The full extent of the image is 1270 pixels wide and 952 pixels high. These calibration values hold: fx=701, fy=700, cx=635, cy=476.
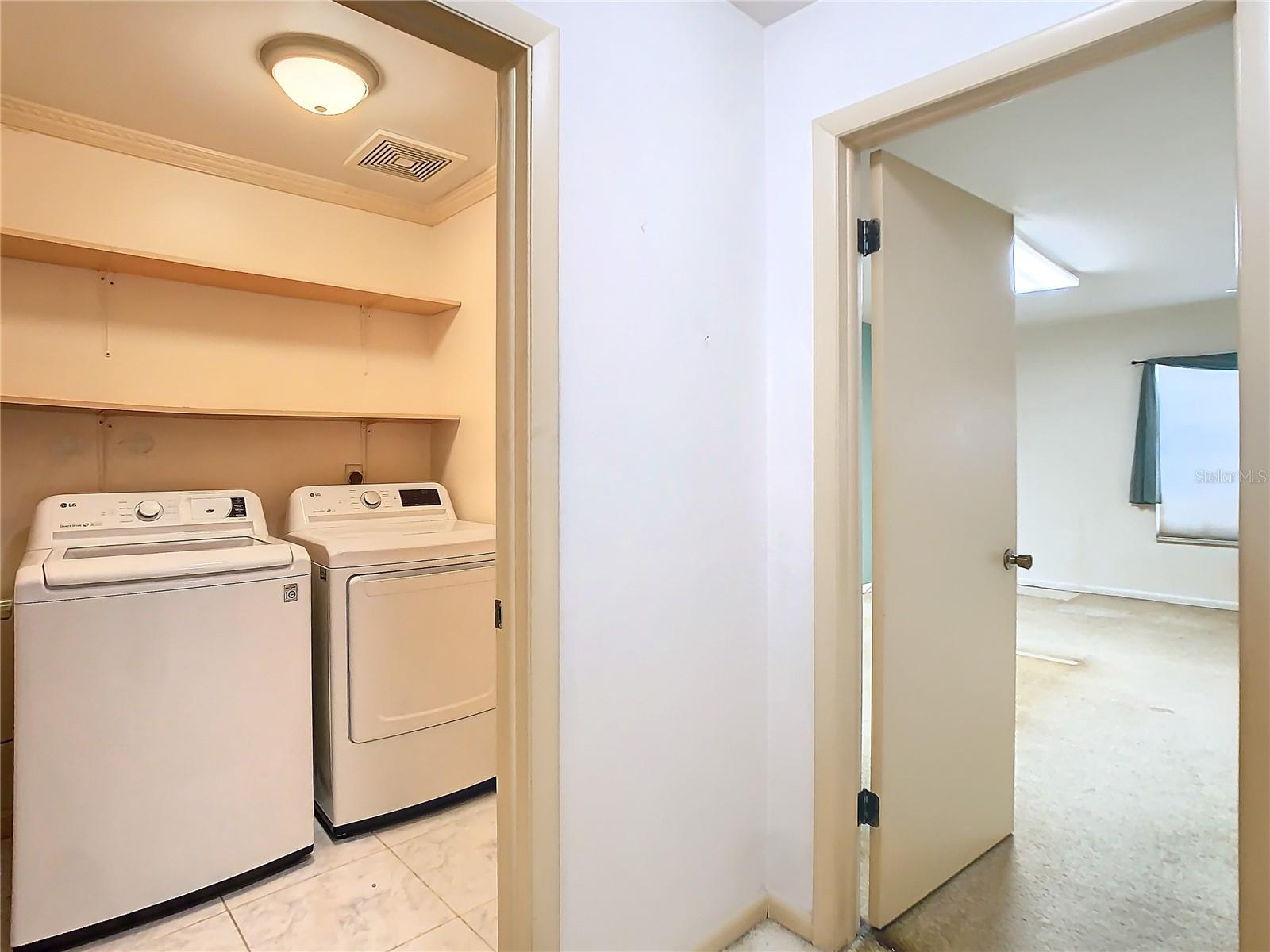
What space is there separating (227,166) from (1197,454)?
21.7 feet

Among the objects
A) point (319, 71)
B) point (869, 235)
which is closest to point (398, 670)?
point (319, 71)

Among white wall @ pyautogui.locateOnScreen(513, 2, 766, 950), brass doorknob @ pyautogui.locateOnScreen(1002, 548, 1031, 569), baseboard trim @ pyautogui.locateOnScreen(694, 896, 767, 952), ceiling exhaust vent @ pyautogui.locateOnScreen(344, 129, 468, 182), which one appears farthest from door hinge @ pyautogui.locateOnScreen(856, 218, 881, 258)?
baseboard trim @ pyautogui.locateOnScreen(694, 896, 767, 952)

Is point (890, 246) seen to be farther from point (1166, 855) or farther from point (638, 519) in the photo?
point (1166, 855)

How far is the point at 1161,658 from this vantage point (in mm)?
4211

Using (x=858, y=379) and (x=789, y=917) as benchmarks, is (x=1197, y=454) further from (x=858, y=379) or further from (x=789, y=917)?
(x=789, y=917)

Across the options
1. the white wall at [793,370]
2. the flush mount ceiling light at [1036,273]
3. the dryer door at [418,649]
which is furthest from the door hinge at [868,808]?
the flush mount ceiling light at [1036,273]

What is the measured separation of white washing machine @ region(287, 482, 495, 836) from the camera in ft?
7.27

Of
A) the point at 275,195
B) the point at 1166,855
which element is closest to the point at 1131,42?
the point at 1166,855

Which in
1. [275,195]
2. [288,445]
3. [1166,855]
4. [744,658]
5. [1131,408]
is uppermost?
[275,195]

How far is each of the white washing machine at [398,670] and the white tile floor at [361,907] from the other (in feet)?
0.54

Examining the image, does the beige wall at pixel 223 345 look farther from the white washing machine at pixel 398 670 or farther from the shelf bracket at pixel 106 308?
the white washing machine at pixel 398 670

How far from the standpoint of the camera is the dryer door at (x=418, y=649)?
223 centimetres

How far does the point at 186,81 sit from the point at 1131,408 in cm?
660

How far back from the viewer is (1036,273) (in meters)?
4.10
